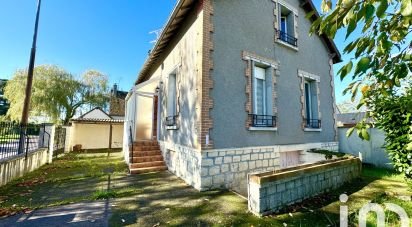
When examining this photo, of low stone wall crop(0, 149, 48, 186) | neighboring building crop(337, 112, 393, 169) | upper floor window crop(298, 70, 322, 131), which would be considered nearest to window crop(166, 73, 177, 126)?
low stone wall crop(0, 149, 48, 186)

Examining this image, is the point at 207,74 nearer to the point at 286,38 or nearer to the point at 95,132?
the point at 286,38

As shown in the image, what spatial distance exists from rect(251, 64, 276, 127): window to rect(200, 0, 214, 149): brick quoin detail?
6.03 feet

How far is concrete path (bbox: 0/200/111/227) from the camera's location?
3.58 metres

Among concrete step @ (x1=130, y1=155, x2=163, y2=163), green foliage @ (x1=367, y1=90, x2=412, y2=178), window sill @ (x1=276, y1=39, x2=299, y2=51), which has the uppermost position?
window sill @ (x1=276, y1=39, x2=299, y2=51)

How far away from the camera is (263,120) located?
6906mm

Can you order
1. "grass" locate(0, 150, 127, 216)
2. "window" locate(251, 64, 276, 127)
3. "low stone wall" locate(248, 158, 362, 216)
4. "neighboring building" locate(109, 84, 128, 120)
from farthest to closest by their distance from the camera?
1. "neighboring building" locate(109, 84, 128, 120)
2. "window" locate(251, 64, 276, 127)
3. "grass" locate(0, 150, 127, 216)
4. "low stone wall" locate(248, 158, 362, 216)

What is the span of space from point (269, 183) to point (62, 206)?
176 inches

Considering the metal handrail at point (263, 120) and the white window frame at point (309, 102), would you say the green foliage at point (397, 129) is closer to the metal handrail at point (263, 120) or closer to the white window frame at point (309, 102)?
the metal handrail at point (263, 120)

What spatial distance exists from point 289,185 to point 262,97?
3.54m

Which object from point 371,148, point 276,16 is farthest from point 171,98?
point 371,148

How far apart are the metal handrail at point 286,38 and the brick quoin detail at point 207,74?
3.28 meters

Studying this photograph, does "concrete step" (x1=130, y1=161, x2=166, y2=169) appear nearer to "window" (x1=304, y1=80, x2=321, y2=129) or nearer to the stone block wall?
the stone block wall

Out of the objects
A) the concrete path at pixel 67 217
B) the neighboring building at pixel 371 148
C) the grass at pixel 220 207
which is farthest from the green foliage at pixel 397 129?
the concrete path at pixel 67 217

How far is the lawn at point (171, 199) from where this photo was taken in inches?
149
